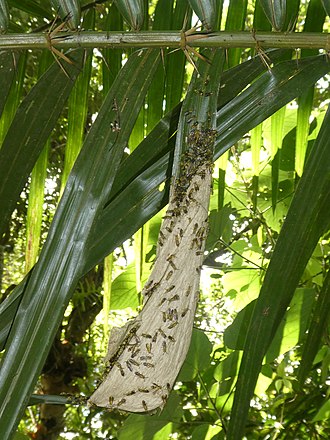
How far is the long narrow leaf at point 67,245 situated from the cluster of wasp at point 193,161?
0.11ft

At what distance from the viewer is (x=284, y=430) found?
1.03 meters

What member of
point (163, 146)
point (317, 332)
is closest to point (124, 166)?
point (163, 146)

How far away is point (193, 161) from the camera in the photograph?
0.34 m

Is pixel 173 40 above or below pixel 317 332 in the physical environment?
above

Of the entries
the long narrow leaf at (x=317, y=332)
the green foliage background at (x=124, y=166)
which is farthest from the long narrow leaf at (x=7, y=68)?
the long narrow leaf at (x=317, y=332)

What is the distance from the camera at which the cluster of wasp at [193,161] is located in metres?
0.33

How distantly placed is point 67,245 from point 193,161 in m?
0.07

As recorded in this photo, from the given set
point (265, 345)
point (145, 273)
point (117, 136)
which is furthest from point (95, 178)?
point (145, 273)

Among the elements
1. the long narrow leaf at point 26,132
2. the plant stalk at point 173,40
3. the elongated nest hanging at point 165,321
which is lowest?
the elongated nest hanging at point 165,321

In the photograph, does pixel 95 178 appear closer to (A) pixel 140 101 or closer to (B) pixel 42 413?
(A) pixel 140 101

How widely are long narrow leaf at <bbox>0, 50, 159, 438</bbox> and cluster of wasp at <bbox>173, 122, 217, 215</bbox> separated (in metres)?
0.03

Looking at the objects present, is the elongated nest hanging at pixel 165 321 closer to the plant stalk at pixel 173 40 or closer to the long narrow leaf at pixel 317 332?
the plant stalk at pixel 173 40

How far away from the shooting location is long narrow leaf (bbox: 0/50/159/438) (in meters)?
0.30

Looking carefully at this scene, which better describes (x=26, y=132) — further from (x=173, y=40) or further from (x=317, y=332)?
(x=317, y=332)
